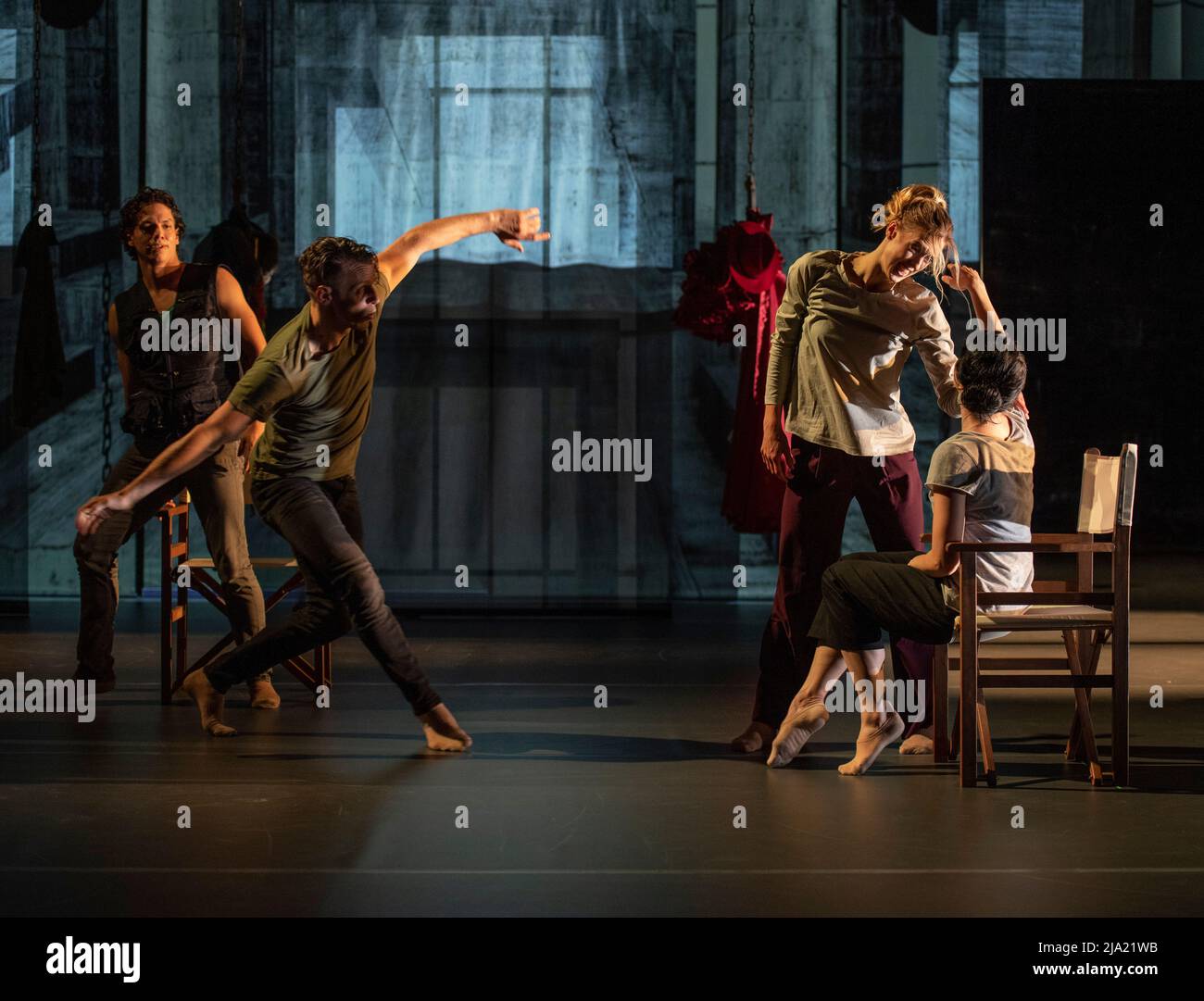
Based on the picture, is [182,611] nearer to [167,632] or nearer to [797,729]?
[167,632]

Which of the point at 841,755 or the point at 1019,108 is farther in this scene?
the point at 1019,108

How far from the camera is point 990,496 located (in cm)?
443

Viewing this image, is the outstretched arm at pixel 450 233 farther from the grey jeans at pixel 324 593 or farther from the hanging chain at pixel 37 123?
the hanging chain at pixel 37 123

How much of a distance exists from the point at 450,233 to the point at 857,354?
122 centimetres

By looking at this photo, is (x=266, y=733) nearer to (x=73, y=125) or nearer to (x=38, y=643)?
(x=38, y=643)

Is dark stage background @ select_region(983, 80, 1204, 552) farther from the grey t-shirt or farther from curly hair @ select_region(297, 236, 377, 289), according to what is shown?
curly hair @ select_region(297, 236, 377, 289)

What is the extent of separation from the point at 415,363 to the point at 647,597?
5.85ft

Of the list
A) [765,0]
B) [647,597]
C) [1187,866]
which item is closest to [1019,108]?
[765,0]

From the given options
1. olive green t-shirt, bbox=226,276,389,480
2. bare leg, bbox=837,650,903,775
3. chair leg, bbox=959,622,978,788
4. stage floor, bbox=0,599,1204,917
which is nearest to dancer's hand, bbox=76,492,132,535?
olive green t-shirt, bbox=226,276,389,480

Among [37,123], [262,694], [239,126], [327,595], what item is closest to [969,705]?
[327,595]

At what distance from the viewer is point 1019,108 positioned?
9586mm

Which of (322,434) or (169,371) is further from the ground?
(169,371)

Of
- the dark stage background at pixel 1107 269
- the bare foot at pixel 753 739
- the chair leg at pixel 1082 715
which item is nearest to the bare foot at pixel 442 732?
the bare foot at pixel 753 739

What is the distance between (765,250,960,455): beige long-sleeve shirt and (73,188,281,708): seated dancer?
71.5 inches
